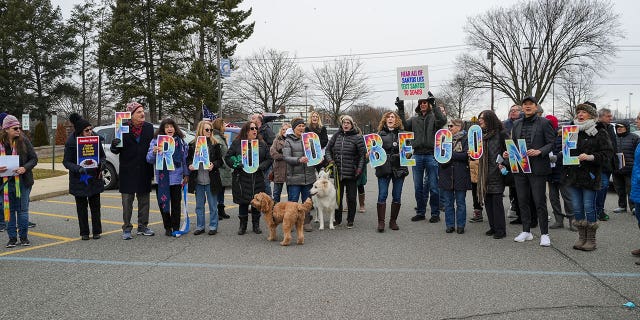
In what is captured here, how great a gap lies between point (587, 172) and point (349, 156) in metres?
3.61

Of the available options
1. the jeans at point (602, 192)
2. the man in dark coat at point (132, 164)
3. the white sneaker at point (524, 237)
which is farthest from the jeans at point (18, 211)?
the jeans at point (602, 192)

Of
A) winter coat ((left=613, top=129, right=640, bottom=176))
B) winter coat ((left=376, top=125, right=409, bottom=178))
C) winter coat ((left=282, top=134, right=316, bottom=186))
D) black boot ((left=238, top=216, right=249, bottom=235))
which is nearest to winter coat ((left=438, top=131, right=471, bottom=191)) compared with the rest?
winter coat ((left=376, top=125, right=409, bottom=178))

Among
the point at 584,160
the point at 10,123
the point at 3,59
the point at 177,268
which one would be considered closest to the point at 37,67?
the point at 3,59

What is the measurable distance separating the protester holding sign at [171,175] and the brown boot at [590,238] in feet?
20.2

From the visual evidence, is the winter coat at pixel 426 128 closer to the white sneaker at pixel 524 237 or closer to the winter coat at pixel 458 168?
the winter coat at pixel 458 168

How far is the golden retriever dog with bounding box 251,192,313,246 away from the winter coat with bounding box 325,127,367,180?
1.25 m

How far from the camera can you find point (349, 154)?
7.95 metres

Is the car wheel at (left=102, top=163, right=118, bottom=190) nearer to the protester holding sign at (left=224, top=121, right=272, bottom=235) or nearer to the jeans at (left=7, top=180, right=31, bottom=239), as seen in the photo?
the jeans at (left=7, top=180, right=31, bottom=239)

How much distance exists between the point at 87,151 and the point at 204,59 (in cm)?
3240

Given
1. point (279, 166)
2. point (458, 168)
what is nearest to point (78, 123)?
point (279, 166)

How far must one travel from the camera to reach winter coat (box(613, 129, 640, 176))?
30.0ft

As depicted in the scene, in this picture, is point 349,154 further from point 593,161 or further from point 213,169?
point 593,161

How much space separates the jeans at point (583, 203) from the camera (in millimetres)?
6266

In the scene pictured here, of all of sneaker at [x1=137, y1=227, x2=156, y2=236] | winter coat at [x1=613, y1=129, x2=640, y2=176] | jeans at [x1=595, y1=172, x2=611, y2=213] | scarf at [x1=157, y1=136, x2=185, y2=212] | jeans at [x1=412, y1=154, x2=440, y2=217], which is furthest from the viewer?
winter coat at [x1=613, y1=129, x2=640, y2=176]
